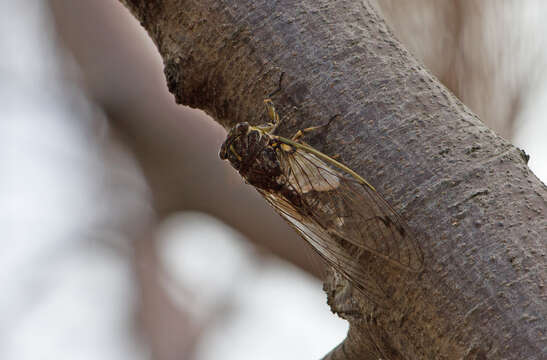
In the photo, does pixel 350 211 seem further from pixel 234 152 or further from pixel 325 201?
pixel 234 152

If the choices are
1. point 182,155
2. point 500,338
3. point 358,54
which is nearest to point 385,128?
point 358,54

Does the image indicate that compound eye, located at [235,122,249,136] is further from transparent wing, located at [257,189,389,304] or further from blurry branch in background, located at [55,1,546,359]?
transparent wing, located at [257,189,389,304]

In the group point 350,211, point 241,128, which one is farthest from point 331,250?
point 241,128

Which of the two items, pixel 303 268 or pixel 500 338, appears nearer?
pixel 500 338

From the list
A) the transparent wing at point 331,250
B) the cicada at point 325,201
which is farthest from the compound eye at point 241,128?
the transparent wing at point 331,250

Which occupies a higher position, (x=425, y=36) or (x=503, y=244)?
(x=425, y=36)

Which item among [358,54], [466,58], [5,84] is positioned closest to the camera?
[358,54]

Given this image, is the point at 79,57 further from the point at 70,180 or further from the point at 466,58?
the point at 466,58

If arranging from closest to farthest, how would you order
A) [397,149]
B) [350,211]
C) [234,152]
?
[397,149] < [350,211] < [234,152]
